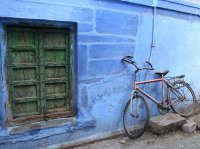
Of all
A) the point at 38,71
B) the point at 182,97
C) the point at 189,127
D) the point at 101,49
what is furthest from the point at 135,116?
the point at 38,71

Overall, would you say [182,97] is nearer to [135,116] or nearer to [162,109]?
[162,109]

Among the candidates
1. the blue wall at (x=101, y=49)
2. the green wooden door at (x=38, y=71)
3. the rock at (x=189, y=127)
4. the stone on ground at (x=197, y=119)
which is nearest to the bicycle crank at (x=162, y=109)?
the blue wall at (x=101, y=49)

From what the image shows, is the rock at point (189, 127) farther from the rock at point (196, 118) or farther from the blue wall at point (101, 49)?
the blue wall at point (101, 49)

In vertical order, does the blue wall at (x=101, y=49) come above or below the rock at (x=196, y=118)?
above

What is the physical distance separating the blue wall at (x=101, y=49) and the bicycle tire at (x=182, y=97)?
1.20 ft

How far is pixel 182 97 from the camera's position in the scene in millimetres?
5605

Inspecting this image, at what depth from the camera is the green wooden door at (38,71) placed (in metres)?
3.92

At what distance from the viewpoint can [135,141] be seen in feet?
16.0

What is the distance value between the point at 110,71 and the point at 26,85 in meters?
1.48

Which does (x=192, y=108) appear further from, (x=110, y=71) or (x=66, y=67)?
(x=66, y=67)

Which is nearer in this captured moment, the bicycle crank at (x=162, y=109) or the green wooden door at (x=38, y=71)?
the green wooden door at (x=38, y=71)

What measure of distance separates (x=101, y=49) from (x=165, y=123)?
1894 millimetres

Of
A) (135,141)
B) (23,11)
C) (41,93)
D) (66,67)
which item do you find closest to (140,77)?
(135,141)

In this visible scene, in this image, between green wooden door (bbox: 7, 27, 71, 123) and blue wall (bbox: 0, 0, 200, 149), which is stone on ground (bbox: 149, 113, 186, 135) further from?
green wooden door (bbox: 7, 27, 71, 123)
